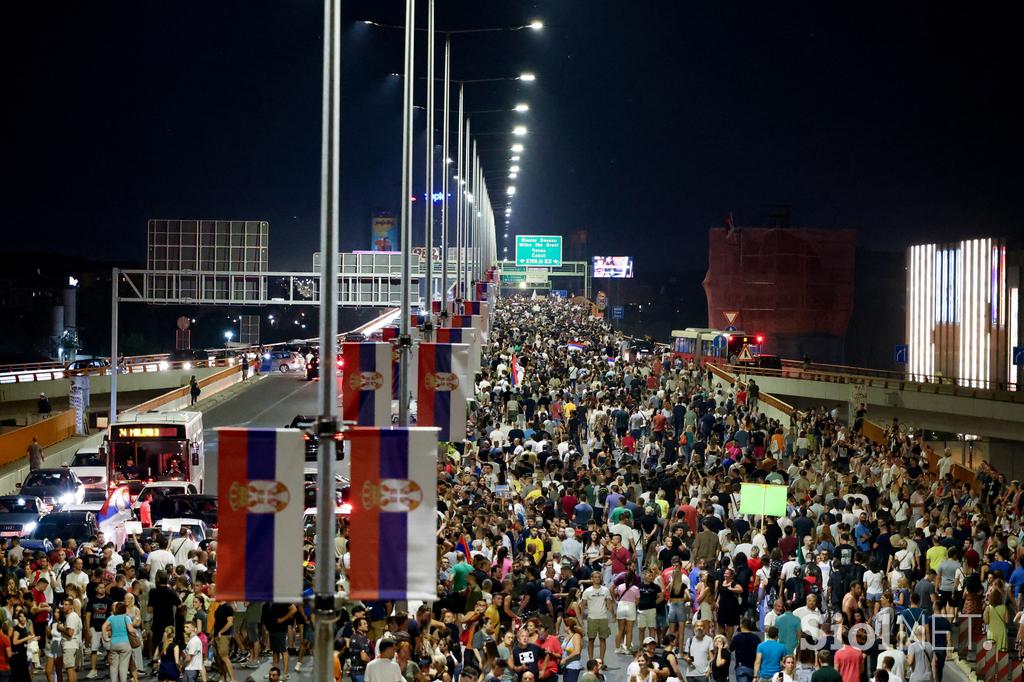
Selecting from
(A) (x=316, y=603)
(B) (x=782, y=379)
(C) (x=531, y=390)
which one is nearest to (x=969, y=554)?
(A) (x=316, y=603)

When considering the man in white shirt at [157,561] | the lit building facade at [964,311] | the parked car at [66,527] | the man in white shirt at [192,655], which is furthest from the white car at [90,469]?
the lit building facade at [964,311]

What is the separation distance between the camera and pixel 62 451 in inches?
1673

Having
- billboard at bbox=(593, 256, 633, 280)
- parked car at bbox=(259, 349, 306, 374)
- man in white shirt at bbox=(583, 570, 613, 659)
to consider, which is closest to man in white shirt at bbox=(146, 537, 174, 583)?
man in white shirt at bbox=(583, 570, 613, 659)

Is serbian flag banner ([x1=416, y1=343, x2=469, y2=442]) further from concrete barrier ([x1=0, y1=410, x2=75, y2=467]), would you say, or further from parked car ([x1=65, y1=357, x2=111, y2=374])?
parked car ([x1=65, y1=357, x2=111, y2=374])

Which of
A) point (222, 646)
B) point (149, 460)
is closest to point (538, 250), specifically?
point (149, 460)

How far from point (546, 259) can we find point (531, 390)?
98.1 metres

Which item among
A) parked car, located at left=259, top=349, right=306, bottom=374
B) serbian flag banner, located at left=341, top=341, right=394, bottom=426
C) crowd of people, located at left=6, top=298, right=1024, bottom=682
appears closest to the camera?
crowd of people, located at left=6, top=298, right=1024, bottom=682

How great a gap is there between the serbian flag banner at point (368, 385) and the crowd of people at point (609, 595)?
1.85 m

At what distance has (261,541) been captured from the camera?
915cm

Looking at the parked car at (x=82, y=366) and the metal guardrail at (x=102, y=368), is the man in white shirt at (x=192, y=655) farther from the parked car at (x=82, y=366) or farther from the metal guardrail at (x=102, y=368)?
the parked car at (x=82, y=366)

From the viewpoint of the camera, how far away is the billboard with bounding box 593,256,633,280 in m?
151

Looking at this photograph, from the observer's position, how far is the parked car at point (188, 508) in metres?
25.5

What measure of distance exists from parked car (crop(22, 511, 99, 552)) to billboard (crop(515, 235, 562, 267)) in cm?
10847

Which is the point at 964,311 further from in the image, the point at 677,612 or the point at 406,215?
the point at 677,612
